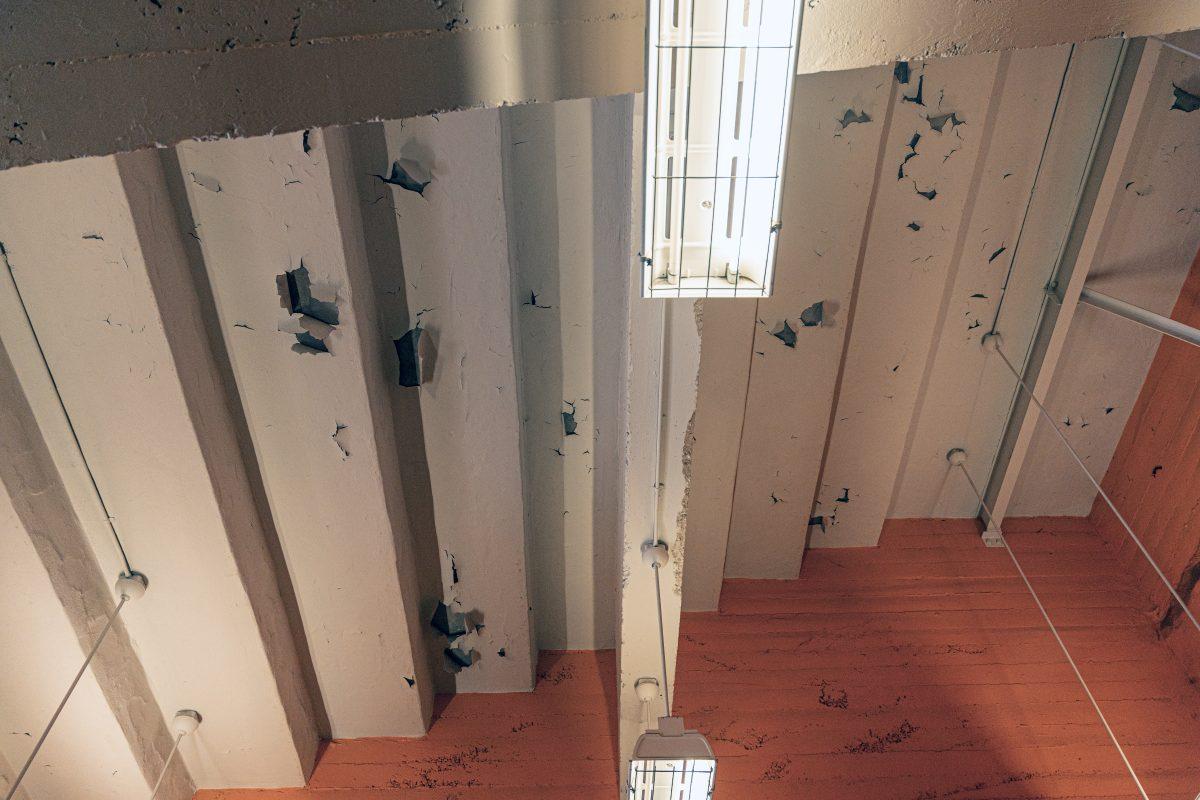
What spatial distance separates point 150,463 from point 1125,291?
411cm

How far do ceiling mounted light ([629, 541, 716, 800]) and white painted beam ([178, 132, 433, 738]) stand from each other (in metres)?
1.10

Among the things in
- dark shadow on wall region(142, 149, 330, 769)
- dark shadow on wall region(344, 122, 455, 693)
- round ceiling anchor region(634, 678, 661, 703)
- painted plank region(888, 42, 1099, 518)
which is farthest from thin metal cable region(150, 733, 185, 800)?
painted plank region(888, 42, 1099, 518)

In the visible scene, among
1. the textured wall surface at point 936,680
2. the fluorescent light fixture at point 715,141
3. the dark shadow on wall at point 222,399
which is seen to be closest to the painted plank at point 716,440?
the textured wall surface at point 936,680

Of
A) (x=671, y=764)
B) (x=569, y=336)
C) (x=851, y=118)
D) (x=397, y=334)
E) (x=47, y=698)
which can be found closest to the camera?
(x=671, y=764)

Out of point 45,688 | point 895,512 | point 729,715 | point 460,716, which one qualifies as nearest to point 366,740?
point 460,716

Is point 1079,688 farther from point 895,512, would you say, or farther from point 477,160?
point 477,160

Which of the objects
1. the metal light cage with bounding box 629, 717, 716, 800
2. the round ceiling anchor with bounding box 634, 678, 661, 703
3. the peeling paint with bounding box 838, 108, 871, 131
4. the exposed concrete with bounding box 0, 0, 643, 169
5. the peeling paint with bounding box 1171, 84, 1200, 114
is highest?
the exposed concrete with bounding box 0, 0, 643, 169

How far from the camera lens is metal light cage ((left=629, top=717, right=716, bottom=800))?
6.82 feet

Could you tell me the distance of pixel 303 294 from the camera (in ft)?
7.87

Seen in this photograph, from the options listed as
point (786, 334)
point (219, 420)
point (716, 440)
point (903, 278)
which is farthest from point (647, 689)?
point (903, 278)

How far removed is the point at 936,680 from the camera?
3.56m

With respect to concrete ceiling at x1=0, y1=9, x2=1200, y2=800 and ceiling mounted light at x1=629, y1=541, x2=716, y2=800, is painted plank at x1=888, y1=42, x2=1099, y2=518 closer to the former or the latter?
concrete ceiling at x1=0, y1=9, x2=1200, y2=800

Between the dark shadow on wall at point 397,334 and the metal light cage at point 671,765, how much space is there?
1274mm

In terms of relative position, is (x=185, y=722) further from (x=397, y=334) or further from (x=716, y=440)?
(x=716, y=440)
